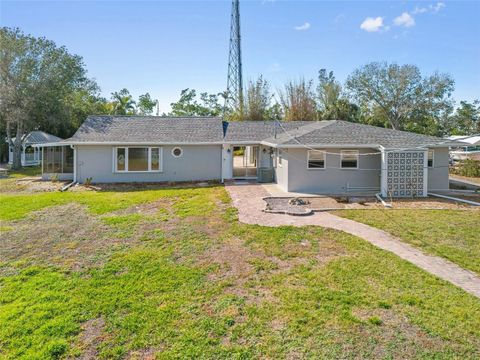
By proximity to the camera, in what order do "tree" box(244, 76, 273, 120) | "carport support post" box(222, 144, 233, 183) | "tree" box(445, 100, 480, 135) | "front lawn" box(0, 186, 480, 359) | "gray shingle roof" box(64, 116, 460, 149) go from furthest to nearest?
"tree" box(445, 100, 480, 135), "tree" box(244, 76, 273, 120), "carport support post" box(222, 144, 233, 183), "gray shingle roof" box(64, 116, 460, 149), "front lawn" box(0, 186, 480, 359)

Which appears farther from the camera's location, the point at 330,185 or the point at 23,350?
the point at 330,185

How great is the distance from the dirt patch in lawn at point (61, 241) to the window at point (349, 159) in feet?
37.5

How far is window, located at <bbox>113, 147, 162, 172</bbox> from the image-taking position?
20.0 meters

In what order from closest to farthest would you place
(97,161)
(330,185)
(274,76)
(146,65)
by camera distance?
1. (330,185)
2. (97,161)
3. (146,65)
4. (274,76)

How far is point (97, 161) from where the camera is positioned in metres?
19.9

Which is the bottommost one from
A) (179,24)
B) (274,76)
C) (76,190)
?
(76,190)

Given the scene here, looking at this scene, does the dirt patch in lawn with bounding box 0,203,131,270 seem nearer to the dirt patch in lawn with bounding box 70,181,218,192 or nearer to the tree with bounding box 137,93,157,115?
the dirt patch in lawn with bounding box 70,181,218,192

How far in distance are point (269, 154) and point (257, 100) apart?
53.2 ft

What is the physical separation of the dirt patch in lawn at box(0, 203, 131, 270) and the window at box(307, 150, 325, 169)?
33.3 ft

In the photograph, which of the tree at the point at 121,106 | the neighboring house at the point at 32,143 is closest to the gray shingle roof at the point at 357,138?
the neighboring house at the point at 32,143

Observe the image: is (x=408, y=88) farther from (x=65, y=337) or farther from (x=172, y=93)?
(x=65, y=337)

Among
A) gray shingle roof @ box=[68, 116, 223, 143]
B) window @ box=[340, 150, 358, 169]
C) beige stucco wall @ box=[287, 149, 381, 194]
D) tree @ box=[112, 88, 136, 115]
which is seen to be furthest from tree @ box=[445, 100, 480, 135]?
tree @ box=[112, 88, 136, 115]

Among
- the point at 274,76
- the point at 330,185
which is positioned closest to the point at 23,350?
the point at 330,185

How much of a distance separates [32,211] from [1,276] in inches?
256
